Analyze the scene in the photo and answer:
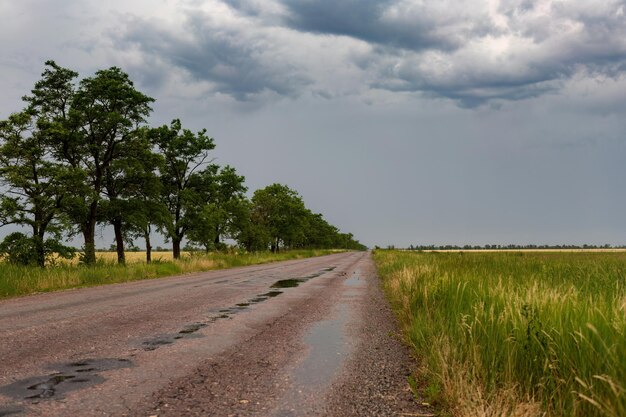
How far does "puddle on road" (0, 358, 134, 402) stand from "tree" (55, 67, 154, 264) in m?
26.2

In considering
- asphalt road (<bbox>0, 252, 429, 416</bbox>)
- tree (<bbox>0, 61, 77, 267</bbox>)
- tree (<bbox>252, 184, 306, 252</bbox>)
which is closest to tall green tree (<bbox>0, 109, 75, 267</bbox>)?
tree (<bbox>0, 61, 77, 267</bbox>)

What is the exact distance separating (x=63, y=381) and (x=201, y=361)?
1738mm

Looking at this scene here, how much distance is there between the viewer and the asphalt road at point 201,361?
15.1 feet

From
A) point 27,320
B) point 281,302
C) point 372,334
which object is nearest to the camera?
point 372,334

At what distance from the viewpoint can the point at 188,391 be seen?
16.4 ft

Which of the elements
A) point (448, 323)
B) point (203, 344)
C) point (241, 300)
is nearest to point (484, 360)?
point (448, 323)

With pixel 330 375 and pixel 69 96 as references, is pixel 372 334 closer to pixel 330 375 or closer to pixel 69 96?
pixel 330 375

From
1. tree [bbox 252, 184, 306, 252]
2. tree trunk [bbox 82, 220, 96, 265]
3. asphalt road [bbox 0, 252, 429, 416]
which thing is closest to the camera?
asphalt road [bbox 0, 252, 429, 416]

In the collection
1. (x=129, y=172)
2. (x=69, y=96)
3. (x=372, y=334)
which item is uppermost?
(x=69, y=96)

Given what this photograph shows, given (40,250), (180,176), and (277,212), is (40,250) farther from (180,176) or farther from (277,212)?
(277,212)

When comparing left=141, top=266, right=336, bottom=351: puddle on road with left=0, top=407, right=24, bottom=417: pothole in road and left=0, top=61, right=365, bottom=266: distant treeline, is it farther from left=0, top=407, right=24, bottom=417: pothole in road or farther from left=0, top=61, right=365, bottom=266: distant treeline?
left=0, top=61, right=365, bottom=266: distant treeline

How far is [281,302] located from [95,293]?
709 cm

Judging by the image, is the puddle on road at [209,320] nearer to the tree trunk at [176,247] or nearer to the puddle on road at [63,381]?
the puddle on road at [63,381]

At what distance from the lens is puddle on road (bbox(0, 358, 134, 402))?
4.85 meters
